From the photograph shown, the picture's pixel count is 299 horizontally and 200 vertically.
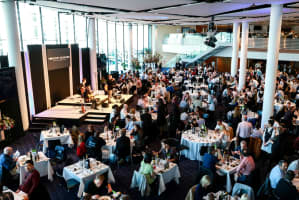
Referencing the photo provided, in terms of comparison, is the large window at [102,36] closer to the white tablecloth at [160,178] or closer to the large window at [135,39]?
the large window at [135,39]

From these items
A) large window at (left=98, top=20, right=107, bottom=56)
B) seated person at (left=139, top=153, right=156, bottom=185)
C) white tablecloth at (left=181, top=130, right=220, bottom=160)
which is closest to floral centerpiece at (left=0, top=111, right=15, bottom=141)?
seated person at (left=139, top=153, right=156, bottom=185)

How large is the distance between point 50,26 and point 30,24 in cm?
154

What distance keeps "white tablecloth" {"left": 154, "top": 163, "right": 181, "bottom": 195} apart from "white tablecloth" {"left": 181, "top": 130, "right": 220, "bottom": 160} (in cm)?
142

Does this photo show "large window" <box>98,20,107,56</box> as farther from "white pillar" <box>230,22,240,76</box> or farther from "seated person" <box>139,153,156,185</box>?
"seated person" <box>139,153,156,185</box>

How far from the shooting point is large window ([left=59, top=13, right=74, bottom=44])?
14.6 m

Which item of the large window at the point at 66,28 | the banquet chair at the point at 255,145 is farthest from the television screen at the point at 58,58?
the banquet chair at the point at 255,145

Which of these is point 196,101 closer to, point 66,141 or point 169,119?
point 169,119

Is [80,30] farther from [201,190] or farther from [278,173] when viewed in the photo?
[278,173]

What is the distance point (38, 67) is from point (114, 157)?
21.9 ft

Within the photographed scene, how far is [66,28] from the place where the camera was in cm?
1507

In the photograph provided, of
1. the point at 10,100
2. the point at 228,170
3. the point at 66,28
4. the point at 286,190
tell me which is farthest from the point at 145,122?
the point at 66,28

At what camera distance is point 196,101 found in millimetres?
11781

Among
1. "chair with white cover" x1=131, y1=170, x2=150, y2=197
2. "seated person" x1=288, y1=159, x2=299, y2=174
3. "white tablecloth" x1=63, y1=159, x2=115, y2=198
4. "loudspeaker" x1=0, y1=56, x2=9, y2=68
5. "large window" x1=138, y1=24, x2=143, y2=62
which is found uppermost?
"large window" x1=138, y1=24, x2=143, y2=62

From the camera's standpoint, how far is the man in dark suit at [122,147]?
7152mm
